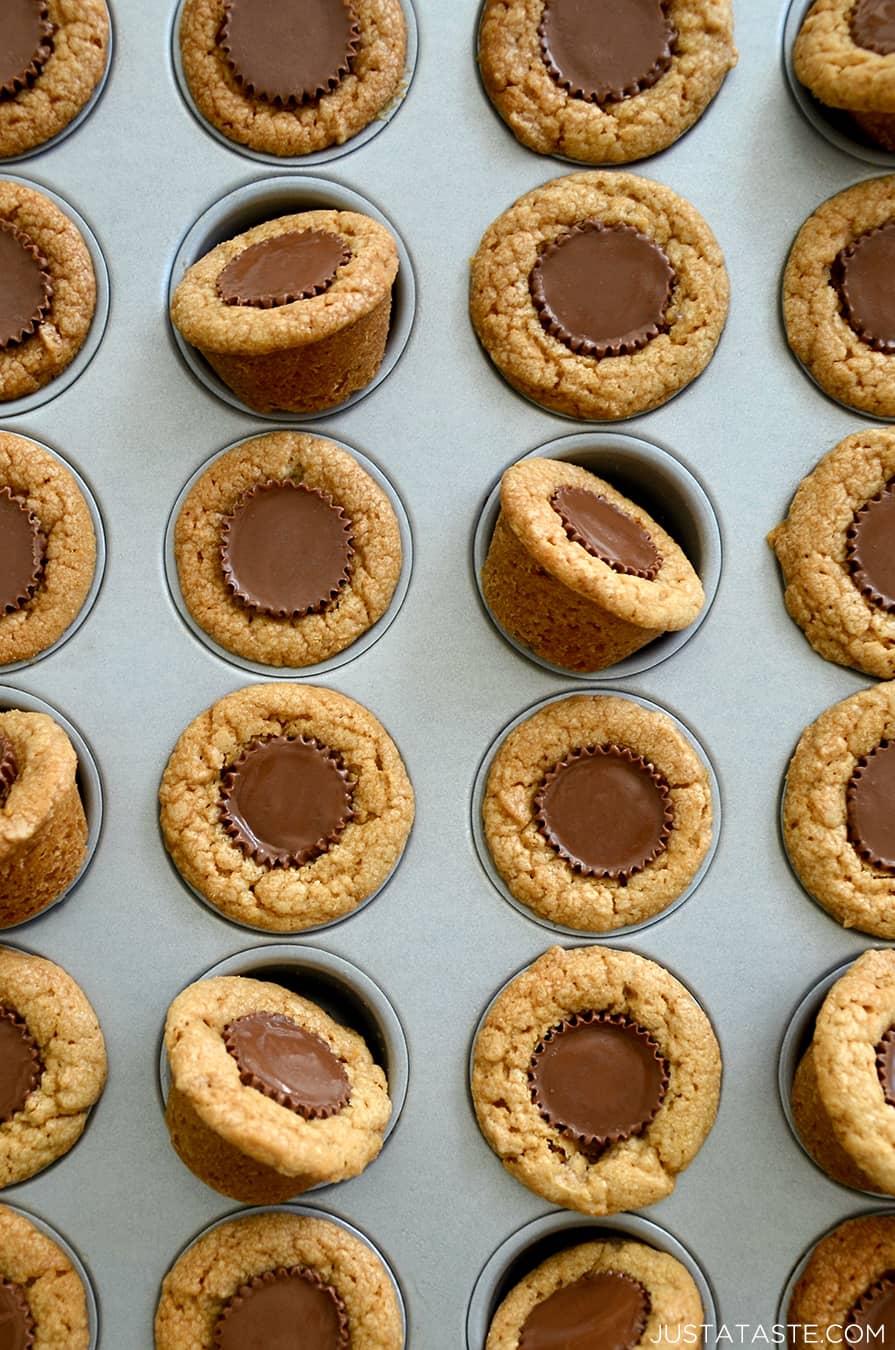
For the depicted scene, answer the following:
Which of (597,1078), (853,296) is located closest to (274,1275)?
(597,1078)

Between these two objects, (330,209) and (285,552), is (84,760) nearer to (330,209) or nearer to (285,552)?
(285,552)

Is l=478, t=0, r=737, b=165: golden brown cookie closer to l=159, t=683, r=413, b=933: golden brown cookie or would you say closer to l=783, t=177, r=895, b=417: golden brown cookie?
l=783, t=177, r=895, b=417: golden brown cookie

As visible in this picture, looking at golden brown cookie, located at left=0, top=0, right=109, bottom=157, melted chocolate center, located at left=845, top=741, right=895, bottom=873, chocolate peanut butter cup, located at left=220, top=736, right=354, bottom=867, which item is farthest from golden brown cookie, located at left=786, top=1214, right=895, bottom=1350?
golden brown cookie, located at left=0, top=0, right=109, bottom=157

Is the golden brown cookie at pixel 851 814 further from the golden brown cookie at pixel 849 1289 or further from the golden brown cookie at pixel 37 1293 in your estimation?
the golden brown cookie at pixel 37 1293

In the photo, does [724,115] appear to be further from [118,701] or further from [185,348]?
[118,701]

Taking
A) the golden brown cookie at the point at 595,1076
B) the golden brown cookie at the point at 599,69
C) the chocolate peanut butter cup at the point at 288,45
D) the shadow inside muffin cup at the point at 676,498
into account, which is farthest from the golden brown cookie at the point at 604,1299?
the chocolate peanut butter cup at the point at 288,45
